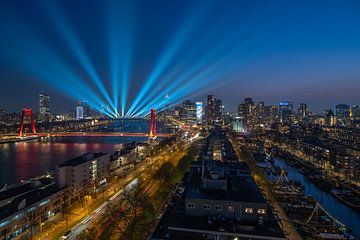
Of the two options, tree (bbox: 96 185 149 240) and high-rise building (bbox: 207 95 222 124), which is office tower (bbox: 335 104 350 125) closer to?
high-rise building (bbox: 207 95 222 124)

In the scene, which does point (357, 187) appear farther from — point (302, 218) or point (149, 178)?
point (149, 178)

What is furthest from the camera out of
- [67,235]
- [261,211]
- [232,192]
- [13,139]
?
[13,139]

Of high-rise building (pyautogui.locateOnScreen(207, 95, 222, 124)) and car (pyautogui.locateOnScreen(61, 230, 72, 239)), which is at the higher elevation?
high-rise building (pyautogui.locateOnScreen(207, 95, 222, 124))

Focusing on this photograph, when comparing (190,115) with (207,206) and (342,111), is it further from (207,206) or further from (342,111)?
(207,206)

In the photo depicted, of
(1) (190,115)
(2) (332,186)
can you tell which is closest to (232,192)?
(2) (332,186)

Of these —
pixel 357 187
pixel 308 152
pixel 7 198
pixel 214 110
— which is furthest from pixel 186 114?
pixel 7 198

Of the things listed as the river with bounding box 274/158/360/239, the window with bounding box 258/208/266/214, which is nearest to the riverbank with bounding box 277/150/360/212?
the river with bounding box 274/158/360/239
